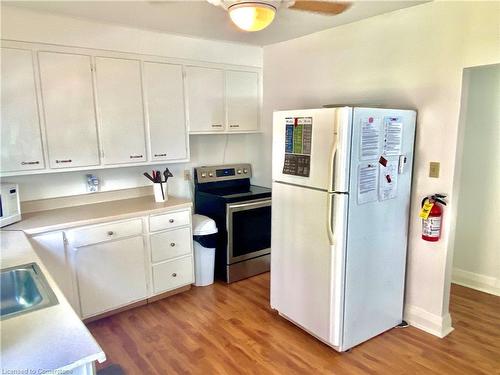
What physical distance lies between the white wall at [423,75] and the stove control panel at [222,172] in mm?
1343

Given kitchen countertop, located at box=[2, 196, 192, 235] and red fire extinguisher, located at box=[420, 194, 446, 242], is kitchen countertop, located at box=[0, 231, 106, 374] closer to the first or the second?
kitchen countertop, located at box=[2, 196, 192, 235]

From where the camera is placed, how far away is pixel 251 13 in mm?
1635

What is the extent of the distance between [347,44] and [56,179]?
2.72 m

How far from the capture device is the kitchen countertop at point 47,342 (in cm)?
104

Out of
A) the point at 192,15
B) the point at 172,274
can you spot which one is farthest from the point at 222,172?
the point at 192,15

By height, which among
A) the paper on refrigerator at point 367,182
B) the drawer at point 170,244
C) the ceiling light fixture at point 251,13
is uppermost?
the ceiling light fixture at point 251,13

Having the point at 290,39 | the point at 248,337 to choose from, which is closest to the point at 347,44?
the point at 290,39

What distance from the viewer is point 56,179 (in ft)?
9.73

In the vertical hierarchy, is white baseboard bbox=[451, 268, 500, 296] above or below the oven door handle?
below

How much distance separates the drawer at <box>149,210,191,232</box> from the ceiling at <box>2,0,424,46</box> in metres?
1.59

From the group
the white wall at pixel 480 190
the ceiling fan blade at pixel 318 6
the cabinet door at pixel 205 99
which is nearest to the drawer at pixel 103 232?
the cabinet door at pixel 205 99

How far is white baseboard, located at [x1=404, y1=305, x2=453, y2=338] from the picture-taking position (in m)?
2.58

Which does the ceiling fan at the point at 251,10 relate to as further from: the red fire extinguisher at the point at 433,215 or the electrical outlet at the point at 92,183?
the electrical outlet at the point at 92,183

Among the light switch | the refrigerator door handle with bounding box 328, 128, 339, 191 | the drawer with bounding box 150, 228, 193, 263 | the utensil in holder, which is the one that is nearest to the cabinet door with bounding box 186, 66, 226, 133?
the utensil in holder
